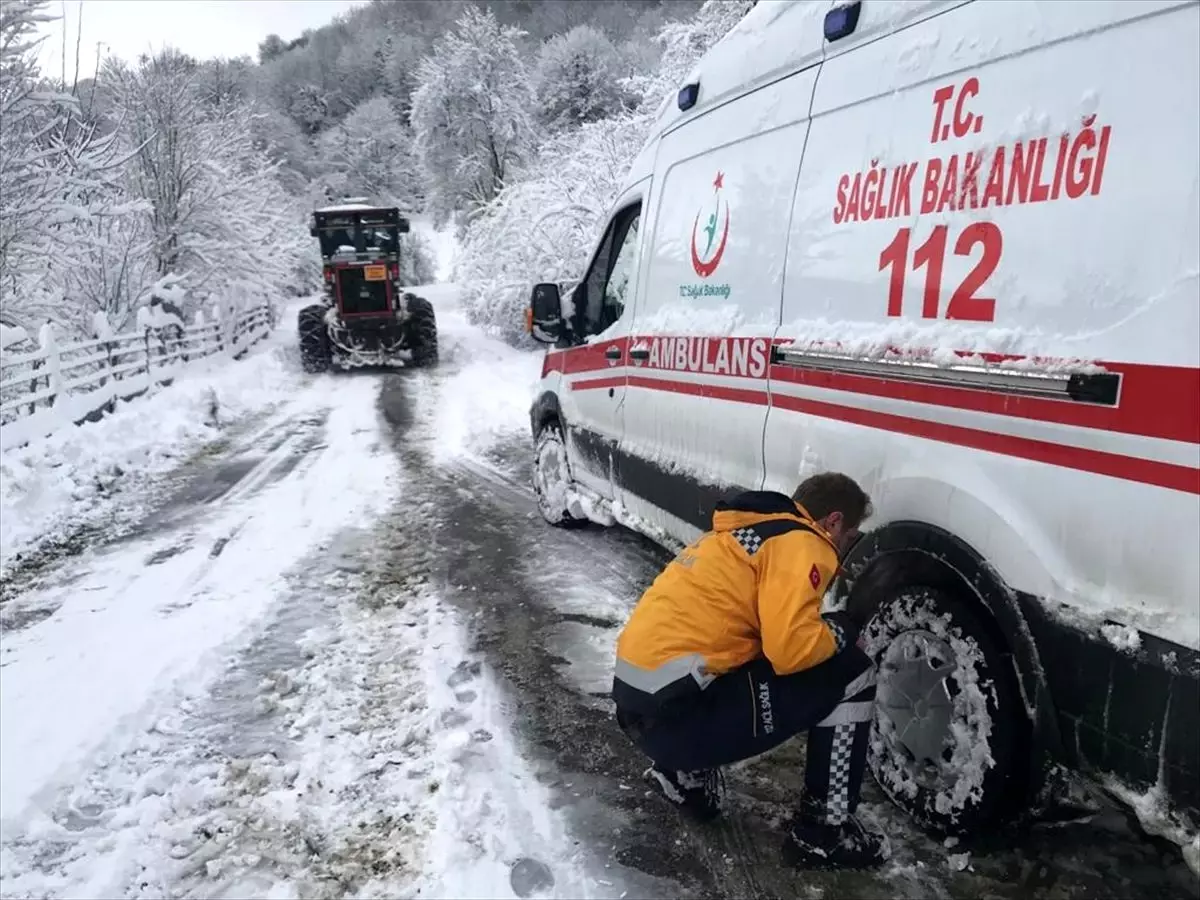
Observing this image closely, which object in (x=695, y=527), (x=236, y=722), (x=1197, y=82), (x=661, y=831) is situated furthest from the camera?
(x=695, y=527)

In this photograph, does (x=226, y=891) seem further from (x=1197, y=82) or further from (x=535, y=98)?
(x=535, y=98)

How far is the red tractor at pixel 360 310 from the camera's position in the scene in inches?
698

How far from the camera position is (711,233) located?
3.83m

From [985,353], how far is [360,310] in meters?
17.2

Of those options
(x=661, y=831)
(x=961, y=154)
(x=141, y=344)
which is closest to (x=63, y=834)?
(x=661, y=831)

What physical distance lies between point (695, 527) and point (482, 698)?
1260 millimetres

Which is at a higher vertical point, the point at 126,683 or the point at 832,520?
the point at 832,520

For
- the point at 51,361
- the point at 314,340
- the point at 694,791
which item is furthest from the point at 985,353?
the point at 314,340

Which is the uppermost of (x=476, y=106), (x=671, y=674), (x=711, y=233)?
(x=476, y=106)

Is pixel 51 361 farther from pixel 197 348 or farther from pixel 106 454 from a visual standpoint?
pixel 197 348

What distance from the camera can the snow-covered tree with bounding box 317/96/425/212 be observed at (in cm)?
5944

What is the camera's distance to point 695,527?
13.2 feet

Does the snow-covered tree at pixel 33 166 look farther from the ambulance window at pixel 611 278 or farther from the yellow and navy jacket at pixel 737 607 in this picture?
the yellow and navy jacket at pixel 737 607

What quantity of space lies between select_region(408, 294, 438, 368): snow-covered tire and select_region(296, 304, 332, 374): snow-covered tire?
174 cm
